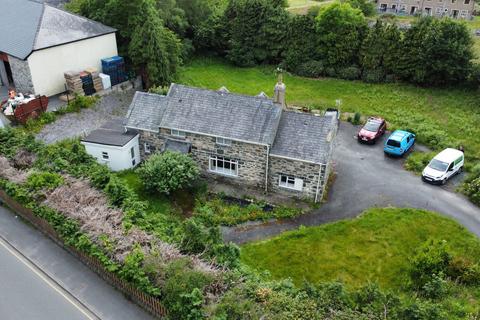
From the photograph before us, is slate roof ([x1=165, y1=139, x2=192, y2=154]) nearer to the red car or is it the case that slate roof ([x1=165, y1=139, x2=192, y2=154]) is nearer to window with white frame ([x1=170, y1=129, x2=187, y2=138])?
window with white frame ([x1=170, y1=129, x2=187, y2=138])

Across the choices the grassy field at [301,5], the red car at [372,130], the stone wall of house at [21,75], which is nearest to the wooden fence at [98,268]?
the stone wall of house at [21,75]

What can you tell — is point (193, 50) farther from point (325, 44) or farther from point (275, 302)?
point (275, 302)

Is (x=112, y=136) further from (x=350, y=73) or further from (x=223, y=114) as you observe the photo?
(x=350, y=73)

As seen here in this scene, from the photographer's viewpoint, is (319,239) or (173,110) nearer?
(319,239)

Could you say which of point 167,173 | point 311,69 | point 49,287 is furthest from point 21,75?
point 311,69

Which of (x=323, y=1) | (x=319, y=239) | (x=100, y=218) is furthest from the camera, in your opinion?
(x=323, y=1)

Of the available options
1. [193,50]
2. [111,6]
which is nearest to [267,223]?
[111,6]

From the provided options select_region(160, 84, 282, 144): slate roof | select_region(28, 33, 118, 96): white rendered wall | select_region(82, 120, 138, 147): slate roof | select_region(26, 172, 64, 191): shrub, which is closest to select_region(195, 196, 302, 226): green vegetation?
select_region(160, 84, 282, 144): slate roof

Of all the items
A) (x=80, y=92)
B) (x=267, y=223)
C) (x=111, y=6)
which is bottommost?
(x=267, y=223)

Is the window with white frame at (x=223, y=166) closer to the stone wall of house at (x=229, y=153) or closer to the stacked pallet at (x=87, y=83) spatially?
the stone wall of house at (x=229, y=153)
